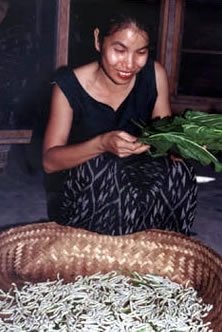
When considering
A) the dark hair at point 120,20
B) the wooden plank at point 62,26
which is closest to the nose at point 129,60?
the dark hair at point 120,20

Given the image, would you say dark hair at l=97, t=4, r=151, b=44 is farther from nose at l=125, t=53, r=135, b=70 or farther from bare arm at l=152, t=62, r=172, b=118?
bare arm at l=152, t=62, r=172, b=118

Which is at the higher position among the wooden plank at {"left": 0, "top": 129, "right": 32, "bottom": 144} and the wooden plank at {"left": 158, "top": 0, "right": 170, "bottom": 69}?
the wooden plank at {"left": 158, "top": 0, "right": 170, "bottom": 69}

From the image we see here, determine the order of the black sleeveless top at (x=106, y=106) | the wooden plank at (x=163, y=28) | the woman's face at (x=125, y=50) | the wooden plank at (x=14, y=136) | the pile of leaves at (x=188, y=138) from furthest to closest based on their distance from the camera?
the wooden plank at (x=163, y=28)
the wooden plank at (x=14, y=136)
the black sleeveless top at (x=106, y=106)
the woman's face at (x=125, y=50)
the pile of leaves at (x=188, y=138)

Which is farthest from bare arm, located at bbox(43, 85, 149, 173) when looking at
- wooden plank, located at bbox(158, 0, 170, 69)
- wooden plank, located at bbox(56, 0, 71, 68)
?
wooden plank, located at bbox(158, 0, 170, 69)

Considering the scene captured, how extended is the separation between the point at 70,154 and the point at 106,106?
1.59 ft

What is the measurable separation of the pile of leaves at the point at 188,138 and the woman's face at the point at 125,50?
33 cm

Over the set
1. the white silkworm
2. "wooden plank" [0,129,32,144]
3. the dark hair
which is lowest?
the white silkworm

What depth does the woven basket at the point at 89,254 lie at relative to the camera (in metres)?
2.31

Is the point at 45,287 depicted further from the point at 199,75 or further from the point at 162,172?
the point at 199,75

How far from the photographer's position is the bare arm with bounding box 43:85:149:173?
1937 mm

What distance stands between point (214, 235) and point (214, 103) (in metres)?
2.63

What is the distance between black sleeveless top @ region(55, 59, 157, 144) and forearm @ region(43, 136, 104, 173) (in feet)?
1.01

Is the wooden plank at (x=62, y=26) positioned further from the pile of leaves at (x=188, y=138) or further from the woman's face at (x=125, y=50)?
the pile of leaves at (x=188, y=138)

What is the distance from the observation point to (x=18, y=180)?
4309 millimetres
